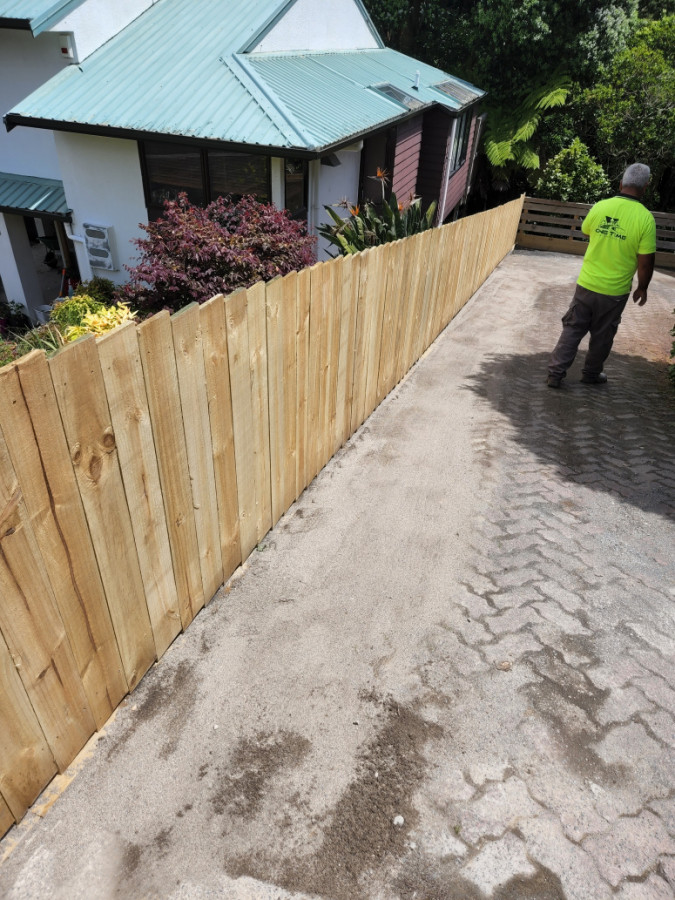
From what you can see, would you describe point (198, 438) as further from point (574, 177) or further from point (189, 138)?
point (574, 177)

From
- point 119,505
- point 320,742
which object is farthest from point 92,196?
point 320,742

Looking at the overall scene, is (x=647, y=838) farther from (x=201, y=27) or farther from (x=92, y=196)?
(x=201, y=27)

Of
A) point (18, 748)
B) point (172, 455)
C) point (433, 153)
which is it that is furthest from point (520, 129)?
point (18, 748)

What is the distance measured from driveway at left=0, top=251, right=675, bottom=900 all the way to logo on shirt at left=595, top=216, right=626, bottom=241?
7.32ft

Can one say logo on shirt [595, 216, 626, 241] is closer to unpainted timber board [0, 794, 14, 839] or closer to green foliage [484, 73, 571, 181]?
unpainted timber board [0, 794, 14, 839]

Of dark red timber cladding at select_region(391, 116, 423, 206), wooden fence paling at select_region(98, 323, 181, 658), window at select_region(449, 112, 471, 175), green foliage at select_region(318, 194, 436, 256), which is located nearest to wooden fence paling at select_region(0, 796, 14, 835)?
wooden fence paling at select_region(98, 323, 181, 658)

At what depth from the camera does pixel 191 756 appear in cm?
239

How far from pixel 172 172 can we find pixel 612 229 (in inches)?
276

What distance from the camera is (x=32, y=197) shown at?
10781 mm

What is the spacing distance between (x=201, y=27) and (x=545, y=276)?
25.9ft

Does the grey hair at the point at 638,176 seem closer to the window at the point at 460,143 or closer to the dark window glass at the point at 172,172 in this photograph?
the dark window glass at the point at 172,172

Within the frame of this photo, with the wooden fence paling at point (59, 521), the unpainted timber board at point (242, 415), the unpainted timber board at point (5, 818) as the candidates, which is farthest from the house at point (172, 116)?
the unpainted timber board at point (5, 818)

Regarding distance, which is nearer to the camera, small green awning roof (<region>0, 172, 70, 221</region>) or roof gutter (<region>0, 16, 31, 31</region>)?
roof gutter (<region>0, 16, 31, 31</region>)

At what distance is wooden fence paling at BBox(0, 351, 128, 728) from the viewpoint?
1.67 metres
